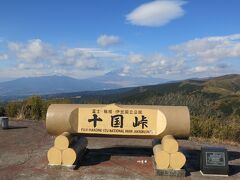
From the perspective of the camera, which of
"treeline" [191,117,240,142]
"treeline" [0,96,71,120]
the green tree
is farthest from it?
the green tree

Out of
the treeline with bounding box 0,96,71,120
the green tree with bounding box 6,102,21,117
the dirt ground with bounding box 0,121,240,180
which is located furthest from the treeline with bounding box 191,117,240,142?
the green tree with bounding box 6,102,21,117

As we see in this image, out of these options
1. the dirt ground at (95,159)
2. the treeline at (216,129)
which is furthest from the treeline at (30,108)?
the treeline at (216,129)

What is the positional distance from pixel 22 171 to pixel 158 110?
→ 4609 mm

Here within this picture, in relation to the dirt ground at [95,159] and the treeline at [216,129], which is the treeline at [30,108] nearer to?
the dirt ground at [95,159]

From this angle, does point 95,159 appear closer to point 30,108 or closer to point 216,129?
point 216,129

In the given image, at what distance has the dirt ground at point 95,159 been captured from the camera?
431 inches

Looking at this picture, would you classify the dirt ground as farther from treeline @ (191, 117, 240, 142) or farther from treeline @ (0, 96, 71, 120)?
treeline @ (0, 96, 71, 120)

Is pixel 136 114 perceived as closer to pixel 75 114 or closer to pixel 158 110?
pixel 158 110

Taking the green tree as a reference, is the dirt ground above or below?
below

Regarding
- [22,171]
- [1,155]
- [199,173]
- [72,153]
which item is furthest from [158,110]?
[1,155]

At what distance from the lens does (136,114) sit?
12.1 m

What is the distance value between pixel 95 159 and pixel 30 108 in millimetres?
11734

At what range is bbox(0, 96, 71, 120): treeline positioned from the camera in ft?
75.5

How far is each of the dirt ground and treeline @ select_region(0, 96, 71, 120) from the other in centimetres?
532
